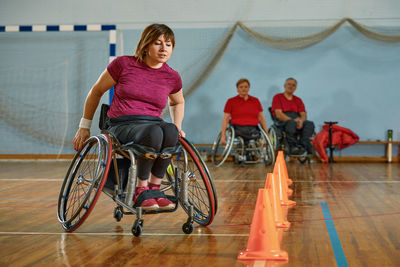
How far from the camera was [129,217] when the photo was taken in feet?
8.22

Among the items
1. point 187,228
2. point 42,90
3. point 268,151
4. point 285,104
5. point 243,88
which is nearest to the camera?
point 187,228

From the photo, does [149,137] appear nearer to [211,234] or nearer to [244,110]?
→ [211,234]

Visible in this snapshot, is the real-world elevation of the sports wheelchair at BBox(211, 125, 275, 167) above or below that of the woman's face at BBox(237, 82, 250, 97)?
below

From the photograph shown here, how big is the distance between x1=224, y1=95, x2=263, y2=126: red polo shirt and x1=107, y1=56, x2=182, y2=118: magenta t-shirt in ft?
12.0

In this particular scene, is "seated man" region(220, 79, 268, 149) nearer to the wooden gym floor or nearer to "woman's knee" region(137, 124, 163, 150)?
the wooden gym floor

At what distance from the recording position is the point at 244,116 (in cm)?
585

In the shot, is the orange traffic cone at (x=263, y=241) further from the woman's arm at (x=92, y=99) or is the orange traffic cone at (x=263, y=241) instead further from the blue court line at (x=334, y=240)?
the woman's arm at (x=92, y=99)

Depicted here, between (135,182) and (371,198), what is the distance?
1812 mm

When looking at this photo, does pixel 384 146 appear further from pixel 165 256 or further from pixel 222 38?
pixel 165 256

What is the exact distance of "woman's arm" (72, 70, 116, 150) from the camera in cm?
219

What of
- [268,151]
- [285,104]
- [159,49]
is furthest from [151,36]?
[285,104]

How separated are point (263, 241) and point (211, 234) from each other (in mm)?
425

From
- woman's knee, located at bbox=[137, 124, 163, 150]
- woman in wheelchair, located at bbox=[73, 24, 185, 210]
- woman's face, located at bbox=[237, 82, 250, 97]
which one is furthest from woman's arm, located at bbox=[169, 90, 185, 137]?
woman's face, located at bbox=[237, 82, 250, 97]

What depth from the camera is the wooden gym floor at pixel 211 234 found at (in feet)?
5.53
